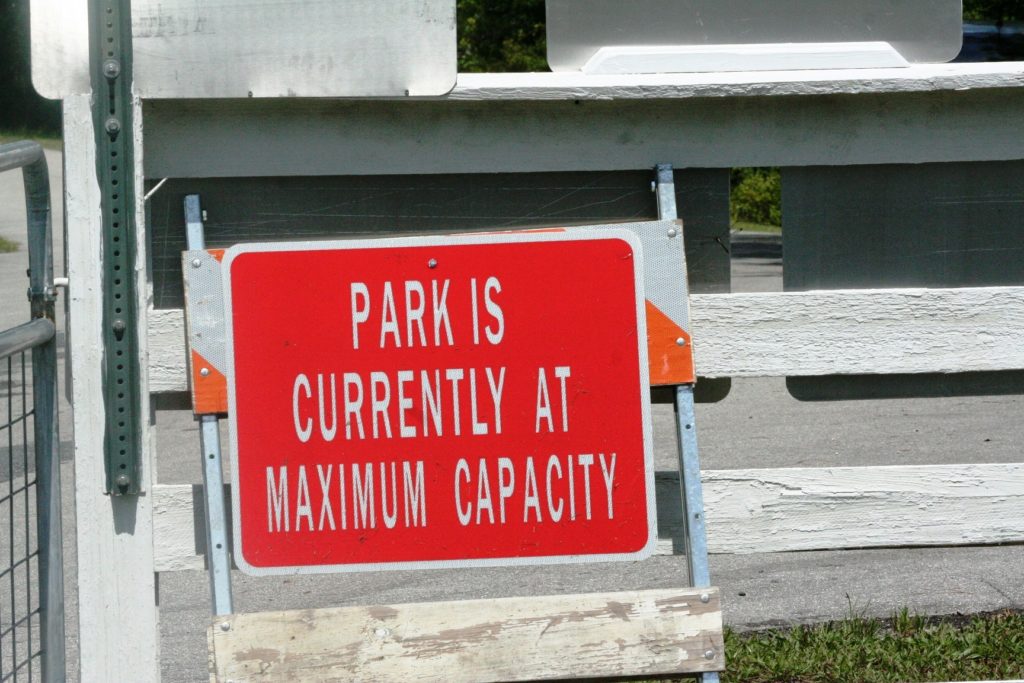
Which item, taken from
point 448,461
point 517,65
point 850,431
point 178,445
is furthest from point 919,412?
point 517,65

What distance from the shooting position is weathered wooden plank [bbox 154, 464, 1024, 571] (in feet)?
9.48

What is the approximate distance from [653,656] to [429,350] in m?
0.78

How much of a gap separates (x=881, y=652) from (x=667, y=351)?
69.2 inches

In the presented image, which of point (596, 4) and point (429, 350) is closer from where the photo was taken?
point (429, 350)

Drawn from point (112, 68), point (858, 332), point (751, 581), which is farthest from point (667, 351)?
point (751, 581)

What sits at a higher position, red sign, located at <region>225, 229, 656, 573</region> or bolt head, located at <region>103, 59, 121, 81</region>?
bolt head, located at <region>103, 59, 121, 81</region>

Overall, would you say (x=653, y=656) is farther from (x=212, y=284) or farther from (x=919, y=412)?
(x=919, y=412)

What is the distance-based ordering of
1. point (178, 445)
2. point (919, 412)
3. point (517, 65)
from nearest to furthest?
point (178, 445), point (919, 412), point (517, 65)

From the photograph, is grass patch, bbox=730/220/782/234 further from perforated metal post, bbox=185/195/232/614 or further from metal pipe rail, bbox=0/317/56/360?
perforated metal post, bbox=185/195/232/614

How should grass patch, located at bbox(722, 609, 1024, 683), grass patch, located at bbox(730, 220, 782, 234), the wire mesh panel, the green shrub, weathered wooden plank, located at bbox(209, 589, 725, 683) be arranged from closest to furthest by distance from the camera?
weathered wooden plank, located at bbox(209, 589, 725, 683)
the wire mesh panel
grass patch, located at bbox(722, 609, 1024, 683)
grass patch, located at bbox(730, 220, 782, 234)
the green shrub

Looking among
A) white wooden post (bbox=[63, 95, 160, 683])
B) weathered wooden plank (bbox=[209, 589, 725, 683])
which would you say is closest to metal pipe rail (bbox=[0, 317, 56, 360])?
white wooden post (bbox=[63, 95, 160, 683])

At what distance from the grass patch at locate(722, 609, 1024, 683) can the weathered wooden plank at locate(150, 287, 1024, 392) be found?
1.30 metres

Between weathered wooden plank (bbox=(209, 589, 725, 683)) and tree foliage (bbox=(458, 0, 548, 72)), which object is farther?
tree foliage (bbox=(458, 0, 548, 72))

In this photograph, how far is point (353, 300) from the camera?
261 centimetres
